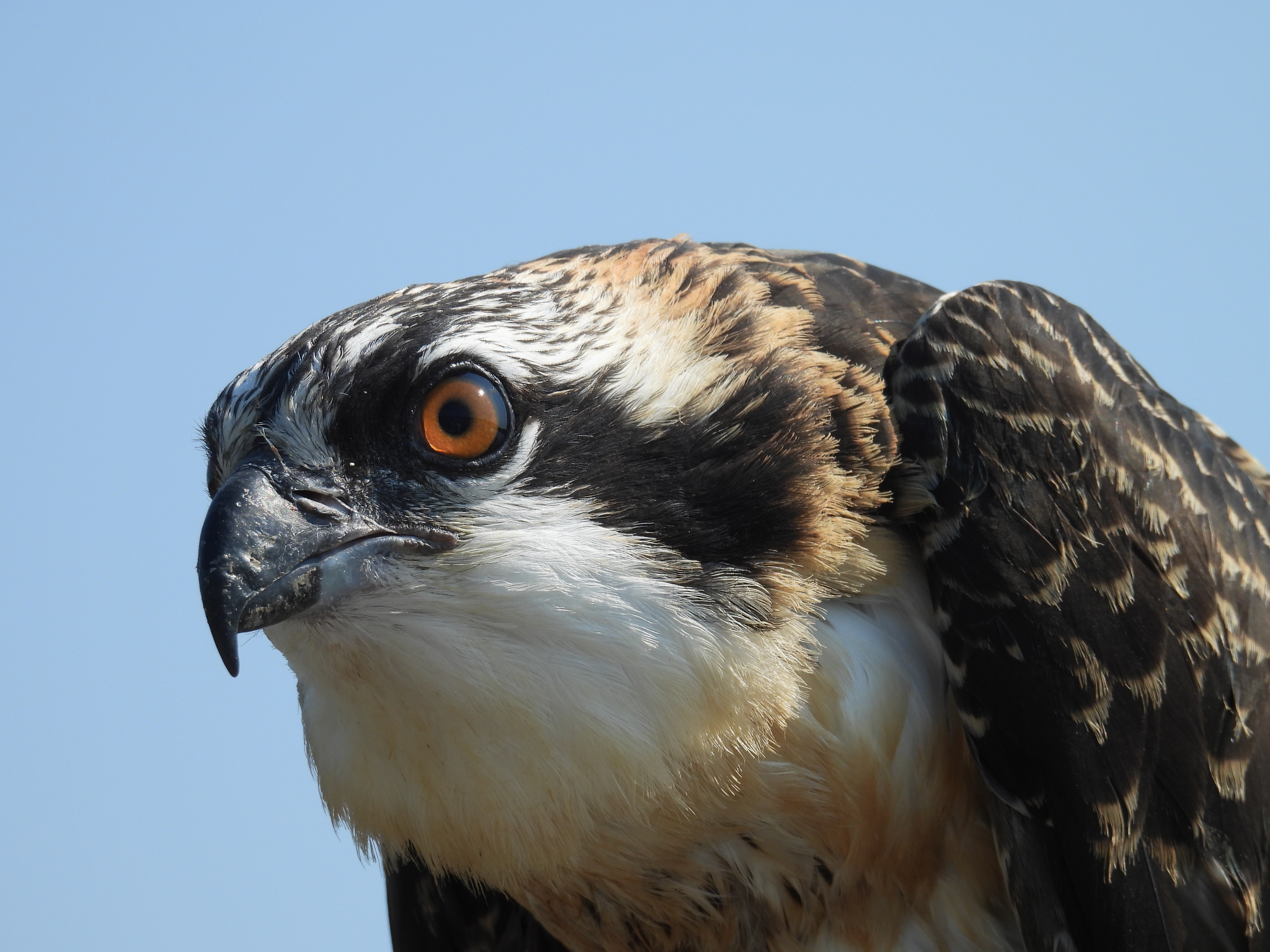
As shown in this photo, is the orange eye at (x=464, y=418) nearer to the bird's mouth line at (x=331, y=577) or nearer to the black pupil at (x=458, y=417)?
the black pupil at (x=458, y=417)

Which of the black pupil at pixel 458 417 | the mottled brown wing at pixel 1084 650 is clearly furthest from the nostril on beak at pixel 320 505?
the mottled brown wing at pixel 1084 650

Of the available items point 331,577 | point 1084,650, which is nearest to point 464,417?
point 331,577

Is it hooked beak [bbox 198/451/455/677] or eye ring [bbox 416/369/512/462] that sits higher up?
eye ring [bbox 416/369/512/462]

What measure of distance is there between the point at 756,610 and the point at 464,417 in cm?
101

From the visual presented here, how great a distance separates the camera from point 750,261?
184 inches

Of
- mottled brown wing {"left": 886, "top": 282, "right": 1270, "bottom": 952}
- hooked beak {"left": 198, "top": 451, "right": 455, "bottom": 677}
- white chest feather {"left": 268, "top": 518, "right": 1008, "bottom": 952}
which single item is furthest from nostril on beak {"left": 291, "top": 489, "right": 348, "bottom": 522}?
mottled brown wing {"left": 886, "top": 282, "right": 1270, "bottom": 952}

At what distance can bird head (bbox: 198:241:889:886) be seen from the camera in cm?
356

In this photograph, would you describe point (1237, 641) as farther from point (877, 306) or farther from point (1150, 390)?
point (877, 306)

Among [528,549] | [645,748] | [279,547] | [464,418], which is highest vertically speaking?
[464,418]

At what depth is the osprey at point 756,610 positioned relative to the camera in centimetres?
361

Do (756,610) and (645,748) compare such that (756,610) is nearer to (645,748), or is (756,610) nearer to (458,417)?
(645,748)

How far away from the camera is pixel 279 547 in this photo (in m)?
3.49

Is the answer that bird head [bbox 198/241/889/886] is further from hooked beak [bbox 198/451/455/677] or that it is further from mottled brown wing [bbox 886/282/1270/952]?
mottled brown wing [bbox 886/282/1270/952]

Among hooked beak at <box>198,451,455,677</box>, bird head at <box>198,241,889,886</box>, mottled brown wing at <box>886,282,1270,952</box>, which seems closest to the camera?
hooked beak at <box>198,451,455,677</box>
